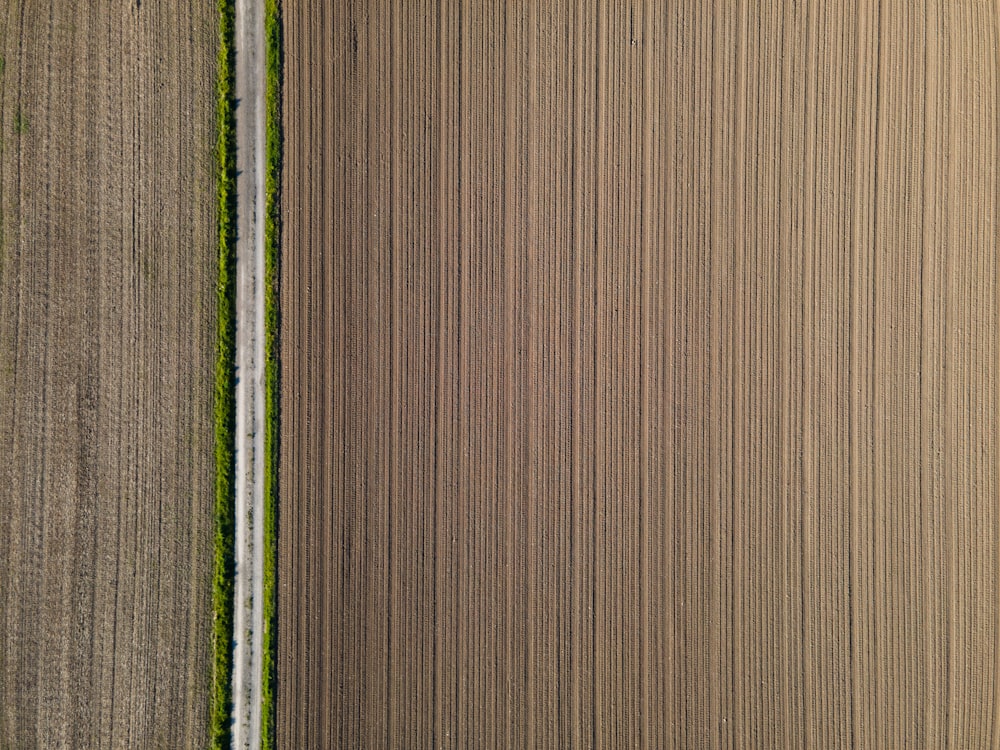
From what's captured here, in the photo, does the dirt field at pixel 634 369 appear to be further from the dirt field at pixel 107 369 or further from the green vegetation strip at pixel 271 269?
the dirt field at pixel 107 369

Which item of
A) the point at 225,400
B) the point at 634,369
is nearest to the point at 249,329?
the point at 225,400

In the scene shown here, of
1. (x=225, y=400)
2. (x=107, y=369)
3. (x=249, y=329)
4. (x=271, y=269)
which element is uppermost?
(x=271, y=269)

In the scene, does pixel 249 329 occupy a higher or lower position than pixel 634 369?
higher

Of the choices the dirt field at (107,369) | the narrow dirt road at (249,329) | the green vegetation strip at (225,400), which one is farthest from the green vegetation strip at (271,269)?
the dirt field at (107,369)

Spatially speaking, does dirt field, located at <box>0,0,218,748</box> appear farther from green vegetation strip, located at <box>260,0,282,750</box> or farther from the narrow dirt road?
green vegetation strip, located at <box>260,0,282,750</box>

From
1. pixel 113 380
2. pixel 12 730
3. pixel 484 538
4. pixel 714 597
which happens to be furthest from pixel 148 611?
pixel 714 597

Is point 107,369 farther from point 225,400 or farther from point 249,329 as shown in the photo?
point 249,329
